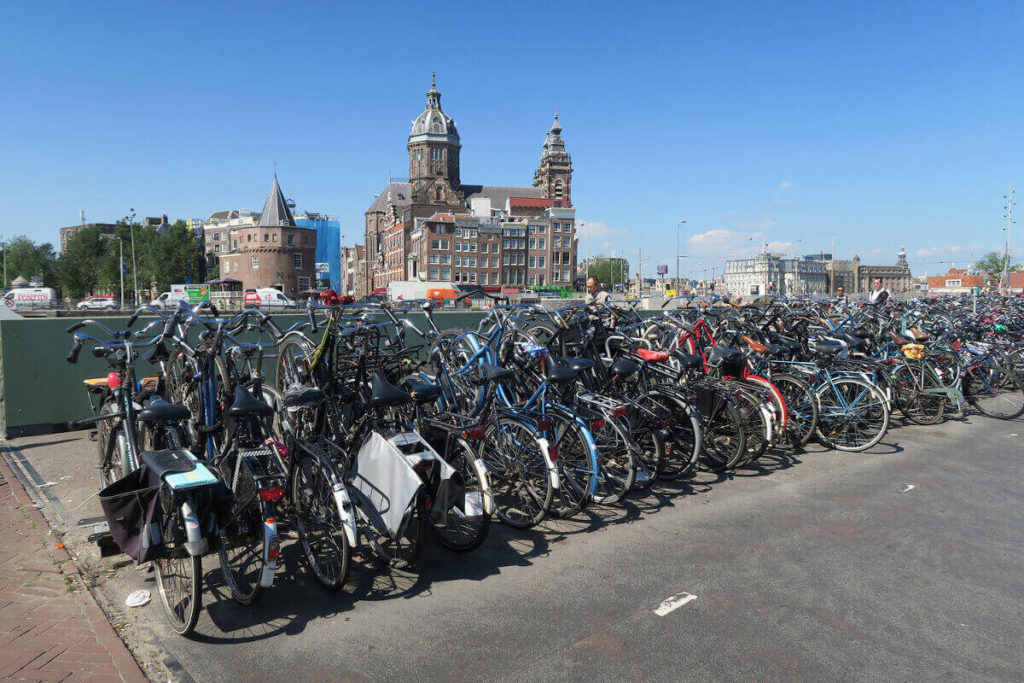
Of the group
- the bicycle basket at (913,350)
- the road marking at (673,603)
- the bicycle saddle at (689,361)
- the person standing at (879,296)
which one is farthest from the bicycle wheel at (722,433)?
the person standing at (879,296)

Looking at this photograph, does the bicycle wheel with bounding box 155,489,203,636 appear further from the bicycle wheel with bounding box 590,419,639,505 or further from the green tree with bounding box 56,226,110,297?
the green tree with bounding box 56,226,110,297

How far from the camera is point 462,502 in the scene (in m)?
3.55

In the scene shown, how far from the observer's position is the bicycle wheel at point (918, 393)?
736cm

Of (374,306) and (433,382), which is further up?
(374,306)

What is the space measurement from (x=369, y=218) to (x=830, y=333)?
361 ft

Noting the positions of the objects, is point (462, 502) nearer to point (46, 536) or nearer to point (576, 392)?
point (576, 392)

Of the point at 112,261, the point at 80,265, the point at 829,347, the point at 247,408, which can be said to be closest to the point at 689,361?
the point at 829,347

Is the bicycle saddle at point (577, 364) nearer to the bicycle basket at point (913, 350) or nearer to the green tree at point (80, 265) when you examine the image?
the bicycle basket at point (913, 350)

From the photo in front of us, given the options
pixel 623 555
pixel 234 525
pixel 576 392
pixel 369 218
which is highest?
pixel 369 218

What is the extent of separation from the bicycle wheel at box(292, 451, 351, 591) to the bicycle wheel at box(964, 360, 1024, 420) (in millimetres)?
8549

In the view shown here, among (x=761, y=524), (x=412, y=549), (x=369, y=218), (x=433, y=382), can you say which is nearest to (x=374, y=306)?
(x=433, y=382)

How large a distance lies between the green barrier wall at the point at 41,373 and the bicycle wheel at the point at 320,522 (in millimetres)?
3879

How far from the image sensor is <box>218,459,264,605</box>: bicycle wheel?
127 inches

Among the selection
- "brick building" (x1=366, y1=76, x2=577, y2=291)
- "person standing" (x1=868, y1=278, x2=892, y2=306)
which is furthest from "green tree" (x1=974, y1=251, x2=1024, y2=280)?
"person standing" (x1=868, y1=278, x2=892, y2=306)
